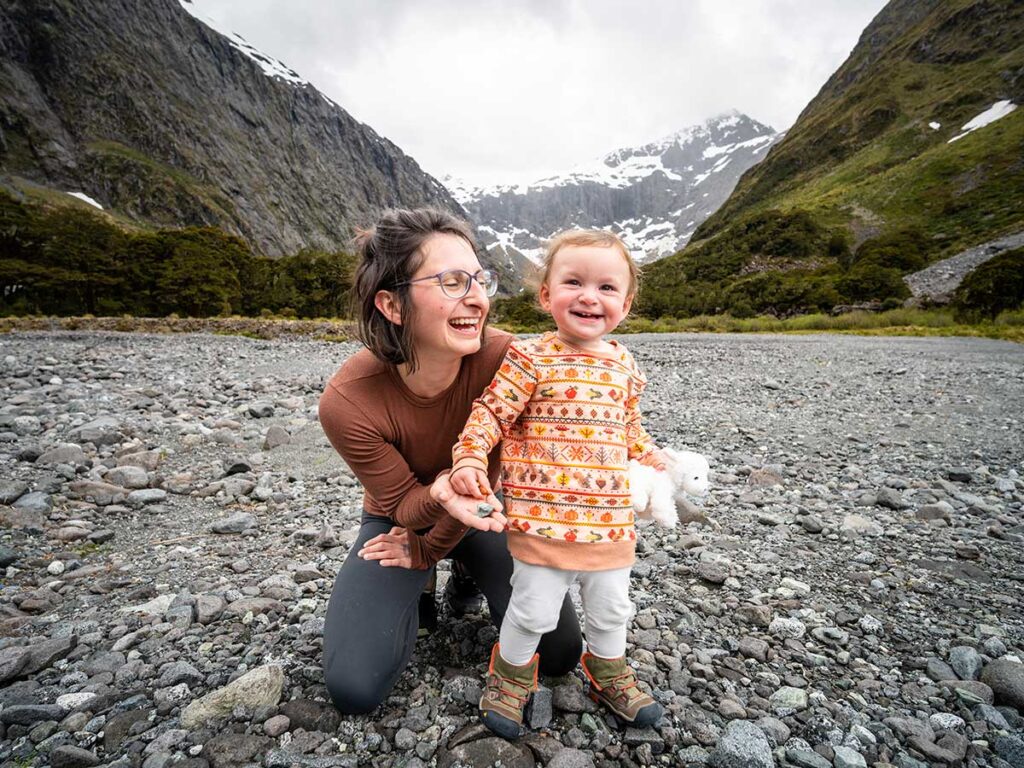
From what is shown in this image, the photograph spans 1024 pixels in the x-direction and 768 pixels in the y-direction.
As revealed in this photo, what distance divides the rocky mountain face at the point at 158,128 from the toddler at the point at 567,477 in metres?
76.5

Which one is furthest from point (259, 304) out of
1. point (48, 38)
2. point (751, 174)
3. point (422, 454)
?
point (48, 38)

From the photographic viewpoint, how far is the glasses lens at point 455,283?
238 cm

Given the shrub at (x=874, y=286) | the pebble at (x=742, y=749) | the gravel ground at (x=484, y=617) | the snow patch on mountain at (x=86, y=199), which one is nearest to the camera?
the pebble at (x=742, y=749)

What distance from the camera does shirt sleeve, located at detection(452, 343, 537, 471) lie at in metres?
2.21

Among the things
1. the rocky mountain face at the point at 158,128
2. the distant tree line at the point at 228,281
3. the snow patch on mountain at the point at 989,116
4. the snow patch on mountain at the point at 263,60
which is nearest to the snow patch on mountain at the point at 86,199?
the rocky mountain face at the point at 158,128

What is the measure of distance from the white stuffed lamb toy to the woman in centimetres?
72

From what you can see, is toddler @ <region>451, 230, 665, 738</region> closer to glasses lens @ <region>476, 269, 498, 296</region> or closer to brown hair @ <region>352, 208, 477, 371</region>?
glasses lens @ <region>476, 269, 498, 296</region>

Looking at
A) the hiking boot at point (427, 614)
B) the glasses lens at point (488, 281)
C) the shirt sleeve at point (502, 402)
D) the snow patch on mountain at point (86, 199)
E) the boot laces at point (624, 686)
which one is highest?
the snow patch on mountain at point (86, 199)

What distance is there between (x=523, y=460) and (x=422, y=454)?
70 cm

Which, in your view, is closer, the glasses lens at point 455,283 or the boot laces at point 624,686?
the boot laces at point 624,686

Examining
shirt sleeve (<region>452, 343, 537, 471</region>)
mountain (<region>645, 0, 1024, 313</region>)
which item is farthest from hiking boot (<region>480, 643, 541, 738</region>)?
mountain (<region>645, 0, 1024, 313</region>)

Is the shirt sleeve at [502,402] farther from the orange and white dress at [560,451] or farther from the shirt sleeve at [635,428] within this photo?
the shirt sleeve at [635,428]

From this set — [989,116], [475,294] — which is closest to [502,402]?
[475,294]

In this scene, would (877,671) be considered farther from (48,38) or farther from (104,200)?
(48,38)
